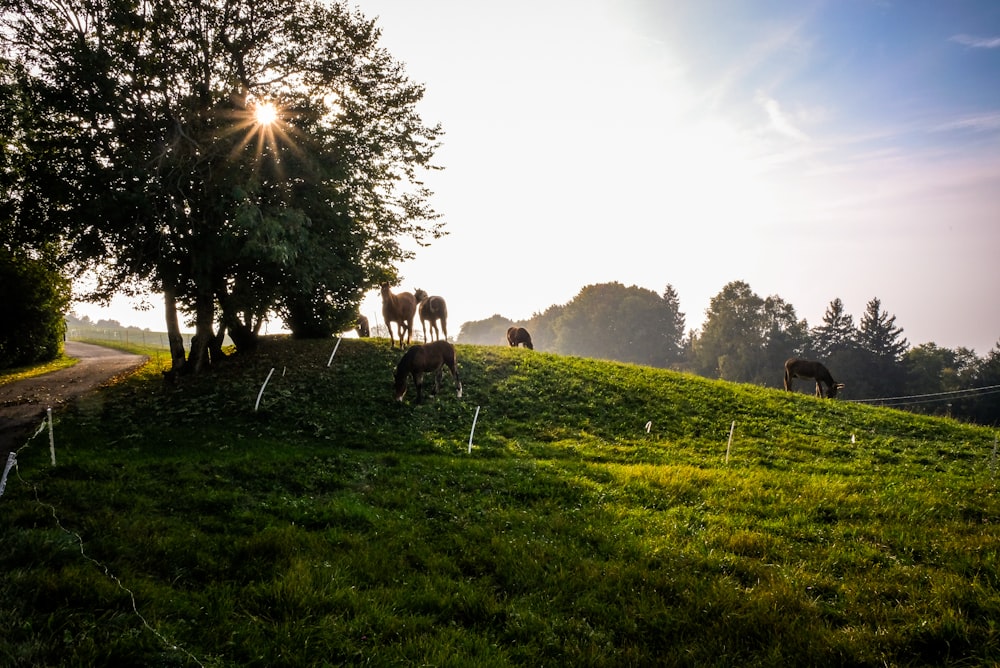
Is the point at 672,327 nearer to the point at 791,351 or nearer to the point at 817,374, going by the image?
the point at 791,351

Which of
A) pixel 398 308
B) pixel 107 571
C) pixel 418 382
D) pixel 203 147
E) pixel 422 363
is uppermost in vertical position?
pixel 203 147

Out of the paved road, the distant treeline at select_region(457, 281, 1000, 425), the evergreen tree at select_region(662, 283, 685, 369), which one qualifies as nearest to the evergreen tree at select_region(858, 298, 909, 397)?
the distant treeline at select_region(457, 281, 1000, 425)

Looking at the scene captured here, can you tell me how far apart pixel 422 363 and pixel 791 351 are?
84.5 m

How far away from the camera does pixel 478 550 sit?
7387 millimetres

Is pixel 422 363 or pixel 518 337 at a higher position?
pixel 518 337

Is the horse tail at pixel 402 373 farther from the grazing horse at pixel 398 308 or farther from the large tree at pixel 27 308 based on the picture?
the large tree at pixel 27 308

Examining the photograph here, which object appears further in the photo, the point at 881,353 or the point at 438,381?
the point at 881,353

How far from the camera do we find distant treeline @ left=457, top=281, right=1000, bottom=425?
68.6m

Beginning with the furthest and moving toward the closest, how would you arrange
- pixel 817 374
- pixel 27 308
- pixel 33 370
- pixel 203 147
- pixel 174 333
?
pixel 817 374, pixel 27 308, pixel 33 370, pixel 174 333, pixel 203 147

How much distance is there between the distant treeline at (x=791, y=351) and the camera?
68562mm

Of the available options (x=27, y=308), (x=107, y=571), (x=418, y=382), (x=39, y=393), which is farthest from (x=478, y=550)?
(x=27, y=308)

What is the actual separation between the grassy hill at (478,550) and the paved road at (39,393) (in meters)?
0.91

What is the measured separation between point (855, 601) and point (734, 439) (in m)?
11.4

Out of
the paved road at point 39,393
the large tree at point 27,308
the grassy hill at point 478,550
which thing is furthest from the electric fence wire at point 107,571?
the large tree at point 27,308
